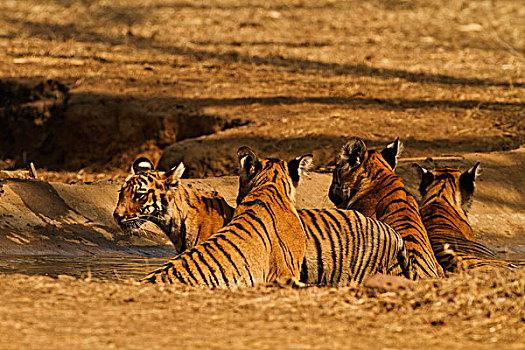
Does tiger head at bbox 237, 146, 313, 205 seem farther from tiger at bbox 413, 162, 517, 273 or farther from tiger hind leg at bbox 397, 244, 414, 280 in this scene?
tiger at bbox 413, 162, 517, 273

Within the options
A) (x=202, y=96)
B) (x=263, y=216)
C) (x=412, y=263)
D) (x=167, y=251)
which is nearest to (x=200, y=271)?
(x=263, y=216)

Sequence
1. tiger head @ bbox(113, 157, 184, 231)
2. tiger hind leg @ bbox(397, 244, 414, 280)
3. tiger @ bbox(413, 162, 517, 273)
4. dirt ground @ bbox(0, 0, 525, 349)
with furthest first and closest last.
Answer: tiger @ bbox(413, 162, 517, 273), tiger head @ bbox(113, 157, 184, 231), tiger hind leg @ bbox(397, 244, 414, 280), dirt ground @ bbox(0, 0, 525, 349)

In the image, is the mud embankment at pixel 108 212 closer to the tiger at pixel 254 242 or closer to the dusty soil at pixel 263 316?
the tiger at pixel 254 242

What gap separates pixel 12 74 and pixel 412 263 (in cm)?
1190

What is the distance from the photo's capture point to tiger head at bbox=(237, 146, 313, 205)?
655 centimetres

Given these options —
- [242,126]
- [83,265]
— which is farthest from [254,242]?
[242,126]

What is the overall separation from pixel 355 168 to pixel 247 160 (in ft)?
4.72

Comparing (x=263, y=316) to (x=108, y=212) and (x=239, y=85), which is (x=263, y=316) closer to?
(x=108, y=212)

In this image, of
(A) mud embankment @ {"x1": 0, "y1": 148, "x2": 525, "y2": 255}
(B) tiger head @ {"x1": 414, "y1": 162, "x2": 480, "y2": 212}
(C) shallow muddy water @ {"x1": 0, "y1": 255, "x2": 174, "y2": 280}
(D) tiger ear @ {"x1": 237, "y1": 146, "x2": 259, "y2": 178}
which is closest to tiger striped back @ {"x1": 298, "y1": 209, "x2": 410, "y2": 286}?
Answer: (D) tiger ear @ {"x1": 237, "y1": 146, "x2": 259, "y2": 178}

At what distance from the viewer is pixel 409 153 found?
41.2 ft

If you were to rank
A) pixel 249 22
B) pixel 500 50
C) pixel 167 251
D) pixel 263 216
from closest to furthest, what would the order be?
Result: pixel 263 216, pixel 167 251, pixel 500 50, pixel 249 22

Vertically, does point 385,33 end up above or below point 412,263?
above

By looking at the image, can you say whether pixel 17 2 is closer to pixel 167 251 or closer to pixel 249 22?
pixel 249 22

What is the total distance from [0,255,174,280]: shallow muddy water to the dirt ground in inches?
14.2
